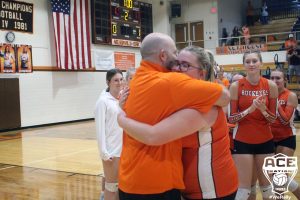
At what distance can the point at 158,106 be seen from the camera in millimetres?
1825

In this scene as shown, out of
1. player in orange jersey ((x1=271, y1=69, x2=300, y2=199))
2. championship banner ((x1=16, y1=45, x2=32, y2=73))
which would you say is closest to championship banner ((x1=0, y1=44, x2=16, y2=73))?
championship banner ((x1=16, y1=45, x2=32, y2=73))

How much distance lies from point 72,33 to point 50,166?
8.55 m

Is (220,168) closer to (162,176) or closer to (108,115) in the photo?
(162,176)

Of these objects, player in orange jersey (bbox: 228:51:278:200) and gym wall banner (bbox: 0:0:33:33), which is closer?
player in orange jersey (bbox: 228:51:278:200)

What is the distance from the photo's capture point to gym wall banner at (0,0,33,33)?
502 inches

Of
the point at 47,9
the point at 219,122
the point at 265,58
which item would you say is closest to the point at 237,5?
the point at 265,58

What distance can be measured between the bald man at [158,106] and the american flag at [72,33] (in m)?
12.8

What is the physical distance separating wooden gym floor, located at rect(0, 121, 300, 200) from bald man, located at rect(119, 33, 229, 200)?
3.30 metres

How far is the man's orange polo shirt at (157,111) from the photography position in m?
1.79

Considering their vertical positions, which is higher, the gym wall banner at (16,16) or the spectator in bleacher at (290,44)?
the gym wall banner at (16,16)

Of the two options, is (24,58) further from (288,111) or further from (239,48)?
(288,111)

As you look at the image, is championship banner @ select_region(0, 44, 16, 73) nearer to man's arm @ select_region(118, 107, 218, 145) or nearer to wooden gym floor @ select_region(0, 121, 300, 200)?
wooden gym floor @ select_region(0, 121, 300, 200)

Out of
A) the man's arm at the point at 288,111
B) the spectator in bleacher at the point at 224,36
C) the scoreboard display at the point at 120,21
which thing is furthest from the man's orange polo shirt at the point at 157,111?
the spectator in bleacher at the point at 224,36

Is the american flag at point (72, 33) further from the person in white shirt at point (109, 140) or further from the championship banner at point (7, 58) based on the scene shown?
the person in white shirt at point (109, 140)
